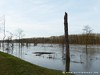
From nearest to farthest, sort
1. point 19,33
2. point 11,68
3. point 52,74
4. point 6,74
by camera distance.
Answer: point 6,74 → point 11,68 → point 52,74 → point 19,33

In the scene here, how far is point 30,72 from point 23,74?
649 mm

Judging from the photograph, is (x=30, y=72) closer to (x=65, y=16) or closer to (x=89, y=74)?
(x=89, y=74)

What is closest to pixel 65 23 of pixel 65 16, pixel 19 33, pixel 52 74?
pixel 65 16

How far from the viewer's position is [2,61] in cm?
1587

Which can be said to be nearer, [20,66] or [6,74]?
[6,74]

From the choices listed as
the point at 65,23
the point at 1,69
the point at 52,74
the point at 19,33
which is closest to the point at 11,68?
the point at 1,69

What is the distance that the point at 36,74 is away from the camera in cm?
1423

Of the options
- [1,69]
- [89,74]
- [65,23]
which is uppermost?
[65,23]

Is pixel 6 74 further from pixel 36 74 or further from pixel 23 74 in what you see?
pixel 36 74

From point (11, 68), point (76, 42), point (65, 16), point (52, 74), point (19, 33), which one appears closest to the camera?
point (11, 68)

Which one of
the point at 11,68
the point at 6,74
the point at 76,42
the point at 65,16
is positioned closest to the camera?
the point at 6,74

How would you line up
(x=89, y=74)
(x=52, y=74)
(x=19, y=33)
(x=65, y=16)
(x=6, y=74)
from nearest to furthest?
(x=6, y=74), (x=52, y=74), (x=89, y=74), (x=65, y=16), (x=19, y=33)

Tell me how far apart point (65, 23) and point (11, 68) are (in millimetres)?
17994

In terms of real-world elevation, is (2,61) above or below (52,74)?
above
